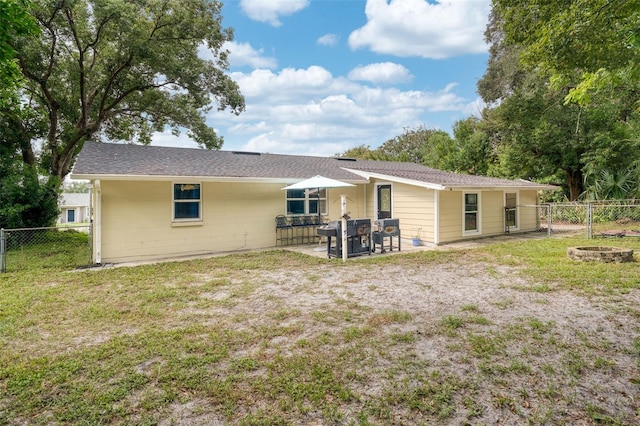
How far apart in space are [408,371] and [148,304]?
12.9ft

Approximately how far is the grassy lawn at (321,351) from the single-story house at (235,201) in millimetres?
2670

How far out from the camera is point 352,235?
901 cm

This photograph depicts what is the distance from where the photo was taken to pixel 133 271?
7492 millimetres

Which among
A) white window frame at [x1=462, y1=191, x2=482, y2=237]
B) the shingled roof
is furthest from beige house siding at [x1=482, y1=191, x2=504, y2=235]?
the shingled roof

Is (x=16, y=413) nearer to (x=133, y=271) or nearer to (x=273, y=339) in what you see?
(x=273, y=339)

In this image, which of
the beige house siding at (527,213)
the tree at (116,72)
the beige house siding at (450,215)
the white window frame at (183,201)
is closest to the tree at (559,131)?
the beige house siding at (527,213)

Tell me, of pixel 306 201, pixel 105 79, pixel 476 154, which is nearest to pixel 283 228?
pixel 306 201

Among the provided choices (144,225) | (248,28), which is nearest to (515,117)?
(248,28)

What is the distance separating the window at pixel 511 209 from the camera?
13.1 m

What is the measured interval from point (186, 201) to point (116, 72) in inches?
336

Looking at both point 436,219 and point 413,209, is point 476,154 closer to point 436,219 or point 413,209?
point 413,209

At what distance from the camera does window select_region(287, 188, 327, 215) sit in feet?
37.8

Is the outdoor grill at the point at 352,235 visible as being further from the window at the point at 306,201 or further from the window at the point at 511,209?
the window at the point at 511,209

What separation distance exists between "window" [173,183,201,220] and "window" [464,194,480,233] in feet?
28.1
